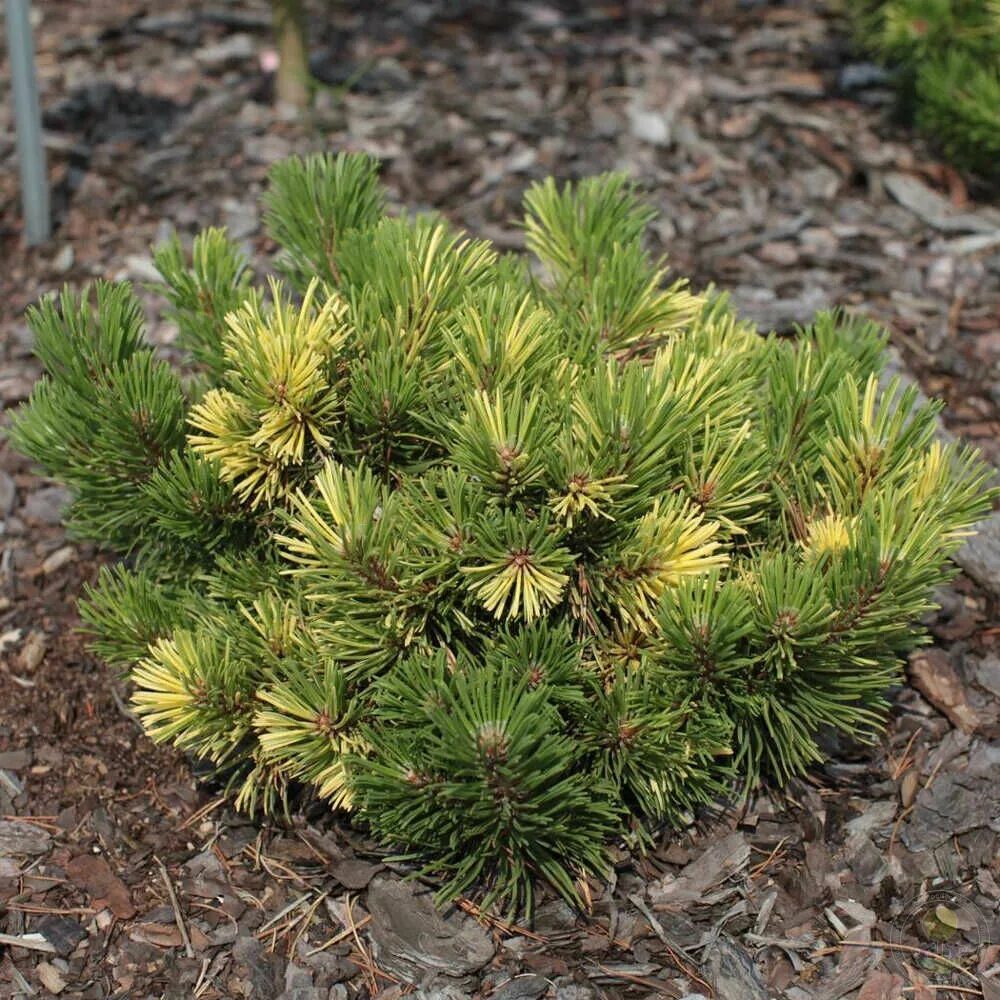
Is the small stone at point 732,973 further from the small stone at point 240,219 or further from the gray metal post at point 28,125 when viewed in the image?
the gray metal post at point 28,125

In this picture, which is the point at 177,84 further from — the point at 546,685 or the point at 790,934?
the point at 790,934

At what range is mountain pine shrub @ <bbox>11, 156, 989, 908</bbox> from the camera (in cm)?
212

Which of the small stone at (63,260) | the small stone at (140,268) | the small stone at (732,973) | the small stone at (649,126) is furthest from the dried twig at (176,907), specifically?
the small stone at (649,126)

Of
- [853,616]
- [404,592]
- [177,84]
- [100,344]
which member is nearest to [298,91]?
[177,84]

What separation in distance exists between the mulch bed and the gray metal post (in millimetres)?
91

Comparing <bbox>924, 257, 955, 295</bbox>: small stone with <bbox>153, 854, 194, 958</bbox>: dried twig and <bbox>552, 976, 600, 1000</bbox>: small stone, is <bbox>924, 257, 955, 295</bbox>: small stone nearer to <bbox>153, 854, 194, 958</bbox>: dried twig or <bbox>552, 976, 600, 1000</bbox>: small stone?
<bbox>552, 976, 600, 1000</bbox>: small stone

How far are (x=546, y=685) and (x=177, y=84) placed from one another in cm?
347

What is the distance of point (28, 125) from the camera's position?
3.91 metres

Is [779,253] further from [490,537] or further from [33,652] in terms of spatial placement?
[33,652]

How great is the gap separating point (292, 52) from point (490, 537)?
9.83 ft

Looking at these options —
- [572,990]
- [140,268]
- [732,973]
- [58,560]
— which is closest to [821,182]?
[140,268]

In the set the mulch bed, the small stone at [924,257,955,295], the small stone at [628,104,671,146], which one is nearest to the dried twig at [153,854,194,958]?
the mulch bed

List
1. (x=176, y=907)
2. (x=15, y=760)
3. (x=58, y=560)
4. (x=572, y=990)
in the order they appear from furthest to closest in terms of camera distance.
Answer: (x=58, y=560), (x=15, y=760), (x=176, y=907), (x=572, y=990)

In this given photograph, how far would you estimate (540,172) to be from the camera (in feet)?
14.1
